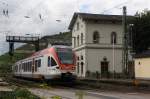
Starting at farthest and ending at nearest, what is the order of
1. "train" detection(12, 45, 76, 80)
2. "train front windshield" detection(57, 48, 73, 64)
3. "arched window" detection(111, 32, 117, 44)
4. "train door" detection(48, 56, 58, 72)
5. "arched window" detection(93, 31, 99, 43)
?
"arched window" detection(111, 32, 117, 44)
"arched window" detection(93, 31, 99, 43)
"train door" detection(48, 56, 58, 72)
"train front windshield" detection(57, 48, 73, 64)
"train" detection(12, 45, 76, 80)

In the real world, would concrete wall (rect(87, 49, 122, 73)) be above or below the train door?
above

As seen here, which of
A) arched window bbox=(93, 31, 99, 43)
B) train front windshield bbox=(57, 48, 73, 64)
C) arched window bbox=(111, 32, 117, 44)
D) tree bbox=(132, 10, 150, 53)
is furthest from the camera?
tree bbox=(132, 10, 150, 53)

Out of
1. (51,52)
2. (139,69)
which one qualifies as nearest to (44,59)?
(51,52)

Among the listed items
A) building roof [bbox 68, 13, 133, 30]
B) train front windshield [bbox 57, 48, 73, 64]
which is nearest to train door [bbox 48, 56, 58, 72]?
train front windshield [bbox 57, 48, 73, 64]

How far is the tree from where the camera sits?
71.9m

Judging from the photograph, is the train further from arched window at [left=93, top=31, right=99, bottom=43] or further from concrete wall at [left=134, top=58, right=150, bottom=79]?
arched window at [left=93, top=31, right=99, bottom=43]

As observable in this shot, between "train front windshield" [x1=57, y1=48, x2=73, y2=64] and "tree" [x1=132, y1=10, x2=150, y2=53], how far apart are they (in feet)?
118

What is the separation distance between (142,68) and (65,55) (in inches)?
797

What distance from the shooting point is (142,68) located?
54.4 metres

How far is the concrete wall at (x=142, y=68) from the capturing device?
5294 cm

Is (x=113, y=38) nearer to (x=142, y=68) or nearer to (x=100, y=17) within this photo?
(x=100, y=17)

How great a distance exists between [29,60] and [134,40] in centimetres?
2840

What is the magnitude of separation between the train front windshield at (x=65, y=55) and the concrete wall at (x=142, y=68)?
1802cm

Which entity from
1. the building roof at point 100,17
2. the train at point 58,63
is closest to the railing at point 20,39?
the building roof at point 100,17
